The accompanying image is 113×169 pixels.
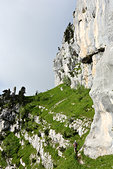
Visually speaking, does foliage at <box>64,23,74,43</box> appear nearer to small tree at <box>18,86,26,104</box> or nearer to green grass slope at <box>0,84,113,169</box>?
small tree at <box>18,86,26,104</box>

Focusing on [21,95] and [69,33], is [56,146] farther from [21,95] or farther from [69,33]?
[69,33]

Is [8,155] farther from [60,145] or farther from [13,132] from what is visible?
[60,145]

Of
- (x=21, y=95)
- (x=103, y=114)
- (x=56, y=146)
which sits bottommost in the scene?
(x=56, y=146)

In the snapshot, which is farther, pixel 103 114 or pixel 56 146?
pixel 56 146

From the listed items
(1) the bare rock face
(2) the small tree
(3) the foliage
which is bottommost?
(1) the bare rock face

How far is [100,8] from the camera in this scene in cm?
2417

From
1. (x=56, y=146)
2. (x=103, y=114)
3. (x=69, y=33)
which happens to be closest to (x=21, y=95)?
(x=56, y=146)

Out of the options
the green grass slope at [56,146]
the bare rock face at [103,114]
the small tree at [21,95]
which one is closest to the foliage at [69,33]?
the small tree at [21,95]

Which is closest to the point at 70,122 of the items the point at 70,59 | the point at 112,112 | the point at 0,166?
the point at 112,112

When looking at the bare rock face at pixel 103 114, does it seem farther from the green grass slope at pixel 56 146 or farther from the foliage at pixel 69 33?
the foliage at pixel 69 33

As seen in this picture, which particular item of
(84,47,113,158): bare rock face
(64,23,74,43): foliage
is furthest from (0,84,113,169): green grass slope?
(64,23,74,43): foliage

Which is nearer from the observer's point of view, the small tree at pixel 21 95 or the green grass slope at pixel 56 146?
the green grass slope at pixel 56 146

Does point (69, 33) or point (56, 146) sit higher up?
point (69, 33)

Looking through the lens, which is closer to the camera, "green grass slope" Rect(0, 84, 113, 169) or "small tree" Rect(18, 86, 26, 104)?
"green grass slope" Rect(0, 84, 113, 169)
